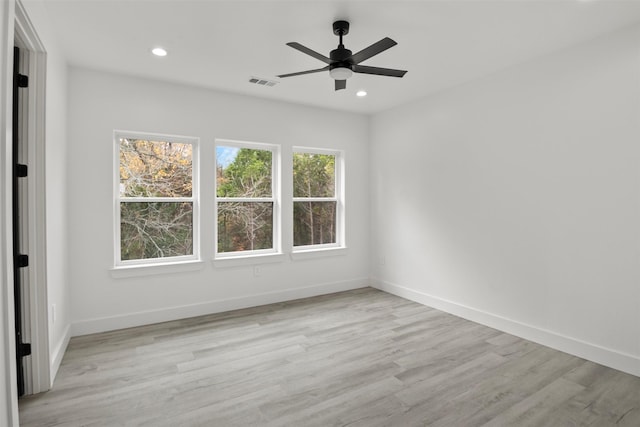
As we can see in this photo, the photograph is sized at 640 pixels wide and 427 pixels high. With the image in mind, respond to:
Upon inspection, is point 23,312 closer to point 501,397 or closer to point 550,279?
point 501,397

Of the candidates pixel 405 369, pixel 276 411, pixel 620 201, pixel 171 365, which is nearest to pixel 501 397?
pixel 405 369

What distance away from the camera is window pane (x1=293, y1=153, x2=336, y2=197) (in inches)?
194

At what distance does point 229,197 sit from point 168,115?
1.17m

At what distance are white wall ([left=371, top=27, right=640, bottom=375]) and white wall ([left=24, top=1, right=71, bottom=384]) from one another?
383 centimetres

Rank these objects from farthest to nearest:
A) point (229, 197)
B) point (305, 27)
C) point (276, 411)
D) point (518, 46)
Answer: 1. point (229, 197)
2. point (518, 46)
3. point (305, 27)
4. point (276, 411)

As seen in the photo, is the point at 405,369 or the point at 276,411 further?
the point at 405,369

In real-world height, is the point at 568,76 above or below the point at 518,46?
below

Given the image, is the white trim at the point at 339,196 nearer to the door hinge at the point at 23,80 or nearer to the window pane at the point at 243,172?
the window pane at the point at 243,172

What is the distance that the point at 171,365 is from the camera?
9.30 feet

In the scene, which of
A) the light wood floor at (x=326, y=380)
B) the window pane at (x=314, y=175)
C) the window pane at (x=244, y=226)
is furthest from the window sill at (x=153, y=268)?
the window pane at (x=314, y=175)

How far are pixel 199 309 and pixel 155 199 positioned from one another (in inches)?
53.9

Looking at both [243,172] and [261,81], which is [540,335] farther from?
[261,81]

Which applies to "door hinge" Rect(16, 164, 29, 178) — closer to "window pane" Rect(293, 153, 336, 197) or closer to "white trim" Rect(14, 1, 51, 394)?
"white trim" Rect(14, 1, 51, 394)

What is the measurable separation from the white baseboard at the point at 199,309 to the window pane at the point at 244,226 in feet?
2.13
